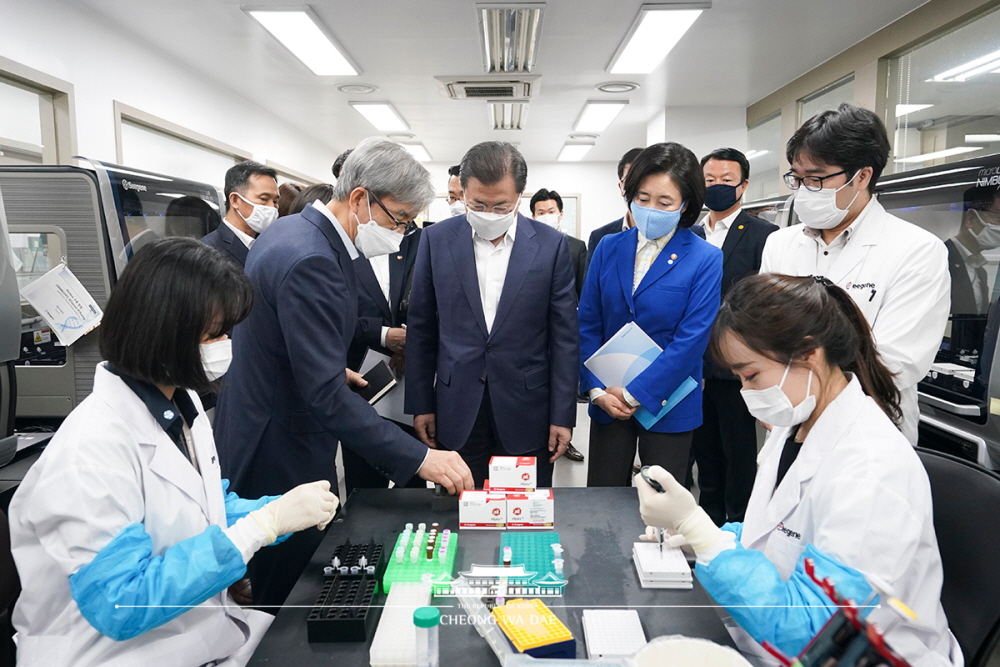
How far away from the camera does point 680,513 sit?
1.02 meters

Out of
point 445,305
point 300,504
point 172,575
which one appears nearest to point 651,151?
point 445,305

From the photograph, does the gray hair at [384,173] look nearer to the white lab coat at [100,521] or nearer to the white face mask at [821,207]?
the white lab coat at [100,521]

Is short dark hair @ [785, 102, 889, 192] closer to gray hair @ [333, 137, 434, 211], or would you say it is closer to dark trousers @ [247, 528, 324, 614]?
gray hair @ [333, 137, 434, 211]

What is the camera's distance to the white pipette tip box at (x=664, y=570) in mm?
1073

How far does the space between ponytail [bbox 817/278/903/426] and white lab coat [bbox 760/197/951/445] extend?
1.67 feet

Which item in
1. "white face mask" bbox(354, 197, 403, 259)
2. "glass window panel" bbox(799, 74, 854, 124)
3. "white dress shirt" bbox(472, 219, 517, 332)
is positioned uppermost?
"glass window panel" bbox(799, 74, 854, 124)

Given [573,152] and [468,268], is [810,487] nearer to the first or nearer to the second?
[468,268]

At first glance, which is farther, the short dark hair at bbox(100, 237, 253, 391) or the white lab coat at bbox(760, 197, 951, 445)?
the white lab coat at bbox(760, 197, 951, 445)

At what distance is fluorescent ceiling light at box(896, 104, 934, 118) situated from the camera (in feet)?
13.1

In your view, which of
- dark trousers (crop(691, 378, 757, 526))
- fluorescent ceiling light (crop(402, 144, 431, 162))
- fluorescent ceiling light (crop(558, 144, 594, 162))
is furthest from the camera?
fluorescent ceiling light (crop(558, 144, 594, 162))

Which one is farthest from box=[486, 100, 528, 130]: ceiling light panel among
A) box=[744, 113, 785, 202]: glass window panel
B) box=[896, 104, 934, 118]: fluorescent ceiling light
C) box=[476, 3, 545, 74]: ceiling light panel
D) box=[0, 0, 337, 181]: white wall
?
box=[896, 104, 934, 118]: fluorescent ceiling light

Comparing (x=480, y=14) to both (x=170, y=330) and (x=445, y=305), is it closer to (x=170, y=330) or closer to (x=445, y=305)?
(x=445, y=305)

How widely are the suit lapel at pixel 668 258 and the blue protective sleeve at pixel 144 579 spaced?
1.50m

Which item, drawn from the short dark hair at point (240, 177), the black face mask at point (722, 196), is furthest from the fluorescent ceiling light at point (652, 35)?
the short dark hair at point (240, 177)
